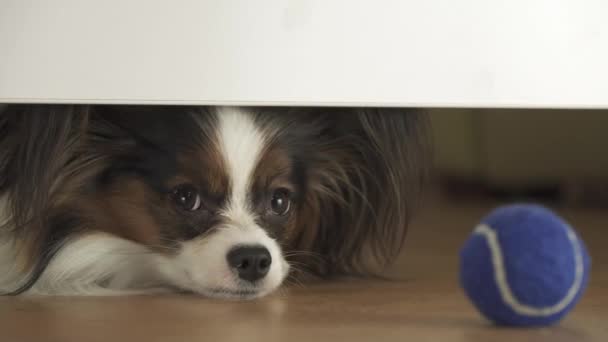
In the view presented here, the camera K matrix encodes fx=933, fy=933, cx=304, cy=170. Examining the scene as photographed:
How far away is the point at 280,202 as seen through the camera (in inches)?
79.0

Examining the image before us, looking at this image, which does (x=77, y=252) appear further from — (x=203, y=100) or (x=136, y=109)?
(x=203, y=100)

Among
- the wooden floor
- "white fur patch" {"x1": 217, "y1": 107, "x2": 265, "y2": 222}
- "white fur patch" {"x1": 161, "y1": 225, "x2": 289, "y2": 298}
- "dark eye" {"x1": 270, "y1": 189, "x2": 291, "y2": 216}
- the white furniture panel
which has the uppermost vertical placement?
the white furniture panel

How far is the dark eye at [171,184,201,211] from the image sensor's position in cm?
189

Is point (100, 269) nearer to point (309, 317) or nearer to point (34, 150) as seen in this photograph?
point (34, 150)

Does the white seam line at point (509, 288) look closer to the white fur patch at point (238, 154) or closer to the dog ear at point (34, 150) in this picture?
the white fur patch at point (238, 154)

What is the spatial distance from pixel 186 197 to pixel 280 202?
22cm

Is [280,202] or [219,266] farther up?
[280,202]

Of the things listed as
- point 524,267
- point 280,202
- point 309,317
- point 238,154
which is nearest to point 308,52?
point 238,154

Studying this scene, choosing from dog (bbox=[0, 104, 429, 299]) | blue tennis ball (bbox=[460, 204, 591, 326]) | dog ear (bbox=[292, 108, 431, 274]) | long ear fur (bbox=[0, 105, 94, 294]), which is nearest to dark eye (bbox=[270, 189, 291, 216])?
dog (bbox=[0, 104, 429, 299])

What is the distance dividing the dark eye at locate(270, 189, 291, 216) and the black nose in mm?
164

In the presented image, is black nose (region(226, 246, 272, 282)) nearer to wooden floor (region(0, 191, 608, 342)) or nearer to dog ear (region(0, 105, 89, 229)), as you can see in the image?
wooden floor (region(0, 191, 608, 342))

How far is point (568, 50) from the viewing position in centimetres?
184

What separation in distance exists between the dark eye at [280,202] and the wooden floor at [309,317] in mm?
169

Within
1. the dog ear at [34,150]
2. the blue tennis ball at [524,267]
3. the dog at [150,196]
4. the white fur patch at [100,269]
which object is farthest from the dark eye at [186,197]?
the blue tennis ball at [524,267]
